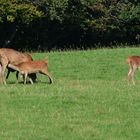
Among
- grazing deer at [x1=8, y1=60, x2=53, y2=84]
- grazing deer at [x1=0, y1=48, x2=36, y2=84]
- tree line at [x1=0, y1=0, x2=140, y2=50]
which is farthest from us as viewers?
tree line at [x1=0, y1=0, x2=140, y2=50]

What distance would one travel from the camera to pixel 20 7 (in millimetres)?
41656

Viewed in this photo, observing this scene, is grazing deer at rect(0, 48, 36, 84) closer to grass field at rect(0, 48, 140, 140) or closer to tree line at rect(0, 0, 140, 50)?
grass field at rect(0, 48, 140, 140)

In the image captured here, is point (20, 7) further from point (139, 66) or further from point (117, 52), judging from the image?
point (139, 66)

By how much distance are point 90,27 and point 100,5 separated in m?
1.76

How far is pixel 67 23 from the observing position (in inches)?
1839

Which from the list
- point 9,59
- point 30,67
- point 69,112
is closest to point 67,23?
point 9,59

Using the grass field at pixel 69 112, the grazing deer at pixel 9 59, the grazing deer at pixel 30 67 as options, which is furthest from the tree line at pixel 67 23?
the grass field at pixel 69 112

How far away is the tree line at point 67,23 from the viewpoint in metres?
42.8

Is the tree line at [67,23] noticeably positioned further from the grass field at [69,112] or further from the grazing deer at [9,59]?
the grass field at [69,112]

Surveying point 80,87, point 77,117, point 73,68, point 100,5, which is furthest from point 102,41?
point 77,117

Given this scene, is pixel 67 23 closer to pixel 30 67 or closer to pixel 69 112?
pixel 30 67

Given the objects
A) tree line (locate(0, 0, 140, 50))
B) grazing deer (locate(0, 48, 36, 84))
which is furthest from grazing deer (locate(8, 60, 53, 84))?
tree line (locate(0, 0, 140, 50))

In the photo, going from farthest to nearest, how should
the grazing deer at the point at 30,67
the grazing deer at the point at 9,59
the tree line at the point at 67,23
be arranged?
the tree line at the point at 67,23, the grazing deer at the point at 9,59, the grazing deer at the point at 30,67

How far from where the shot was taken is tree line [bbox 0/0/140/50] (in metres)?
42.8
